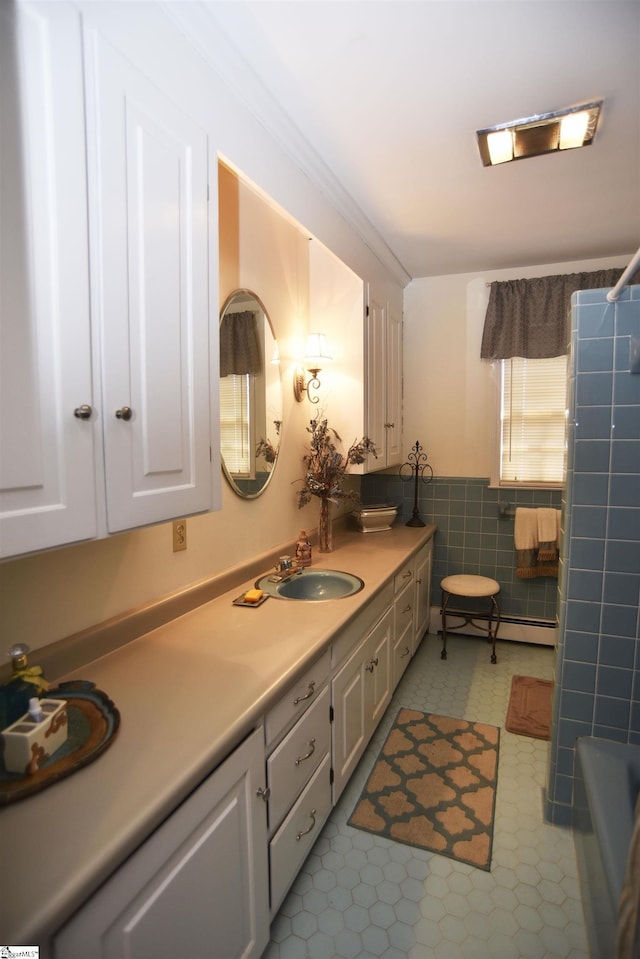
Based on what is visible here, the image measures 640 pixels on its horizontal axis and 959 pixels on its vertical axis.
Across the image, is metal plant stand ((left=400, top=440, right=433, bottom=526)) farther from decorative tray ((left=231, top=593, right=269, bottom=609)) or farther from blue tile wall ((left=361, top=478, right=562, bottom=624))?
decorative tray ((left=231, top=593, right=269, bottom=609))

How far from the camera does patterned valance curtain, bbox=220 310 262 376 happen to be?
1.95 m

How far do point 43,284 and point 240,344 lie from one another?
122 centimetres

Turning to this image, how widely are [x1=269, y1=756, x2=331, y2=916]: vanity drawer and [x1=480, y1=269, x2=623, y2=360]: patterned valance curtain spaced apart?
2754mm

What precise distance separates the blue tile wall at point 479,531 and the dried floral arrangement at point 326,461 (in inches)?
39.0

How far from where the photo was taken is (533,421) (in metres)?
3.34

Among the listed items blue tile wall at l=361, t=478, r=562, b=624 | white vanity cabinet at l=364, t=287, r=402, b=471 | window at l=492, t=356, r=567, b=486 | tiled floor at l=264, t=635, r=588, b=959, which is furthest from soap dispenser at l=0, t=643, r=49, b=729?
window at l=492, t=356, r=567, b=486

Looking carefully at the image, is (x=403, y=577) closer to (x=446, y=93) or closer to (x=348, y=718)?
(x=348, y=718)

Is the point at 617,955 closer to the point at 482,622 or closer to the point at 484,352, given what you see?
the point at 482,622

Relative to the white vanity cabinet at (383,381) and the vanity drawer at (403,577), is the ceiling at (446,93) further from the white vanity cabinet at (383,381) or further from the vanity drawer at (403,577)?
the vanity drawer at (403,577)

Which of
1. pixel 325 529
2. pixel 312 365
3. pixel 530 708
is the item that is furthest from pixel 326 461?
pixel 530 708

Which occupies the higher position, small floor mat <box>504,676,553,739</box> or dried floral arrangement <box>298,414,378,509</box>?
dried floral arrangement <box>298,414,378,509</box>

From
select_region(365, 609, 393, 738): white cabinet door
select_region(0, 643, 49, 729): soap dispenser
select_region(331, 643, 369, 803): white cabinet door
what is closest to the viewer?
select_region(0, 643, 49, 729): soap dispenser

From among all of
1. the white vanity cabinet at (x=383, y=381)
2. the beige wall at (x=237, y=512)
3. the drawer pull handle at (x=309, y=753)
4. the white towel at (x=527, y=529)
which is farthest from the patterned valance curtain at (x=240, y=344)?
the white towel at (x=527, y=529)

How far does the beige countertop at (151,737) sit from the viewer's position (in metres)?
0.70
